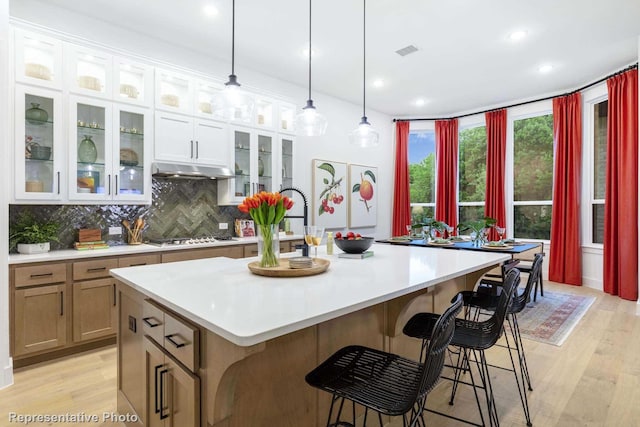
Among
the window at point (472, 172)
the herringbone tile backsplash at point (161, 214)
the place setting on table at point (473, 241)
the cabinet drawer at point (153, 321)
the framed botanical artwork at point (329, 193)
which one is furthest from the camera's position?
the window at point (472, 172)

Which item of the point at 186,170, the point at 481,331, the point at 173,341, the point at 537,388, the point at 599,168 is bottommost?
the point at 537,388

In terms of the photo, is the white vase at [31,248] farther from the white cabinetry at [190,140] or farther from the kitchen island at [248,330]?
the kitchen island at [248,330]

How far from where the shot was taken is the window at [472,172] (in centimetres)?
658

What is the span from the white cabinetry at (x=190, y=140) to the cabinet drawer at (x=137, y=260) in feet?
3.31

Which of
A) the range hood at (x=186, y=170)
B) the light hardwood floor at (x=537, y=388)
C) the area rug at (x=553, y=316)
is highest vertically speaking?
the range hood at (x=186, y=170)

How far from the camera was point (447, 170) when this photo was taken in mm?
6766

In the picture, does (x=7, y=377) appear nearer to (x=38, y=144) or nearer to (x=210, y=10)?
(x=38, y=144)

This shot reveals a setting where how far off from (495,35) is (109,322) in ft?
15.5

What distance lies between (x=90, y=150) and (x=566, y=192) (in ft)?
20.5

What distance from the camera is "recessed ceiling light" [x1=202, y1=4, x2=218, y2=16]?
3258 mm

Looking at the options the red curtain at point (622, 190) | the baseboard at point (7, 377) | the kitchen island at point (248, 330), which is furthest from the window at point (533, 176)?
the baseboard at point (7, 377)

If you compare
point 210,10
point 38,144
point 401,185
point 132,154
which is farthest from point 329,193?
point 38,144

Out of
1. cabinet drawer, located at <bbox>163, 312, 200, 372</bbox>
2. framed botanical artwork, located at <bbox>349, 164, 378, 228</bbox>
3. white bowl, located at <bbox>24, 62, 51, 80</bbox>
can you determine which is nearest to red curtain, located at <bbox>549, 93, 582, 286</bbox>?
framed botanical artwork, located at <bbox>349, 164, 378, 228</bbox>

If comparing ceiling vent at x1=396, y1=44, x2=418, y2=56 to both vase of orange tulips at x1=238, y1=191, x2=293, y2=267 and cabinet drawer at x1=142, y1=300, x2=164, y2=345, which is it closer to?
vase of orange tulips at x1=238, y1=191, x2=293, y2=267
